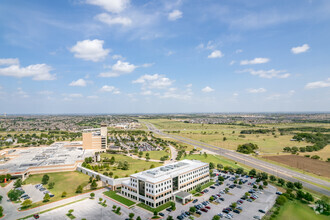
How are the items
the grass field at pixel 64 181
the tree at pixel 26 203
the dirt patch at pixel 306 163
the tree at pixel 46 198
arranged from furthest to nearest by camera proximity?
the dirt patch at pixel 306 163 → the grass field at pixel 64 181 → the tree at pixel 46 198 → the tree at pixel 26 203

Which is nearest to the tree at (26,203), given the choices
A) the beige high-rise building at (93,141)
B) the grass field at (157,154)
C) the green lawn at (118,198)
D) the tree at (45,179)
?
the tree at (45,179)

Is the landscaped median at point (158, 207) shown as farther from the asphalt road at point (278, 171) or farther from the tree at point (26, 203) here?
the asphalt road at point (278, 171)

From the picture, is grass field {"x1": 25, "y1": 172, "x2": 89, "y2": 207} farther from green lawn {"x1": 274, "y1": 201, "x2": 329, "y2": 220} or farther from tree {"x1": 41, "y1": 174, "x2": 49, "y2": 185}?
green lawn {"x1": 274, "y1": 201, "x2": 329, "y2": 220}

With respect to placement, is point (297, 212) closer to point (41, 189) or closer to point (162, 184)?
point (162, 184)

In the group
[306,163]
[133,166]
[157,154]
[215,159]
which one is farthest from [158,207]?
[306,163]

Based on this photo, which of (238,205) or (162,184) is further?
(162,184)

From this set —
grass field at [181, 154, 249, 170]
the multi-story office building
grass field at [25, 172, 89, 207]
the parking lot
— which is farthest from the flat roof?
grass field at [181, 154, 249, 170]
